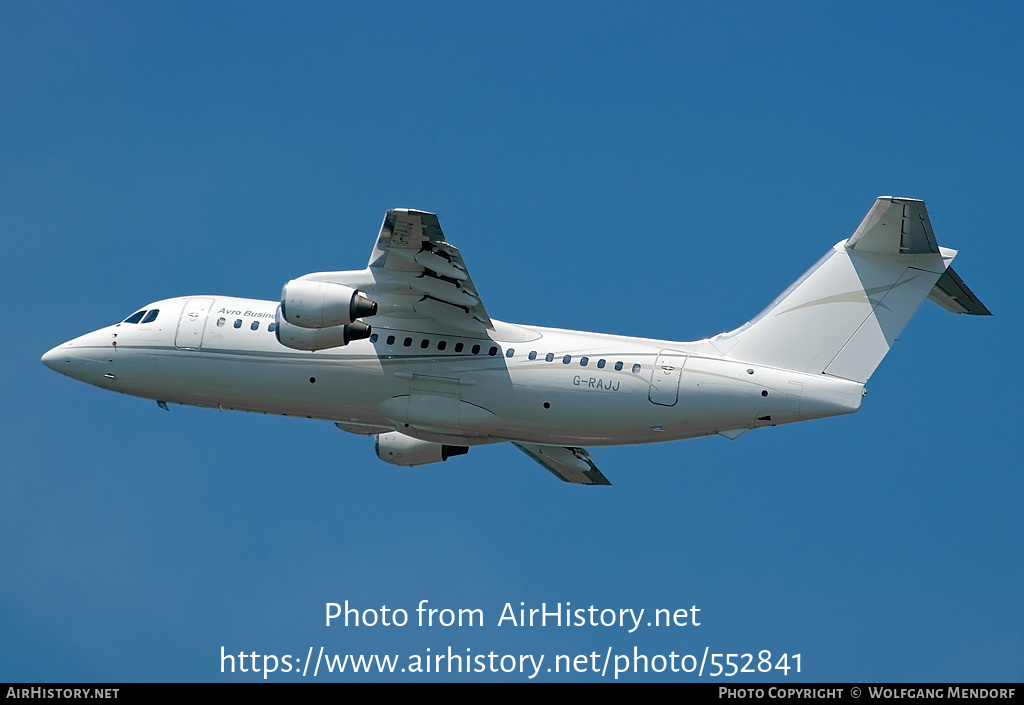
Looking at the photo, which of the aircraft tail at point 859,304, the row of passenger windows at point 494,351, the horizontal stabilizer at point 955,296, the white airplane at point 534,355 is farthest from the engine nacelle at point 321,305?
the horizontal stabilizer at point 955,296

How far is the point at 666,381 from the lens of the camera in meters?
22.1

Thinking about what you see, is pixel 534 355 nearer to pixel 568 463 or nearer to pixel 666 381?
pixel 666 381

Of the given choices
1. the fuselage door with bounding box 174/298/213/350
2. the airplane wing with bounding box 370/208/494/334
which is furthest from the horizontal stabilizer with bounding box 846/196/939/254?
the fuselage door with bounding box 174/298/213/350

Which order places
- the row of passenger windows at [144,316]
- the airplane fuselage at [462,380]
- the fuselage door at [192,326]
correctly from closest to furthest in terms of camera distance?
1. the airplane fuselage at [462,380]
2. the fuselage door at [192,326]
3. the row of passenger windows at [144,316]

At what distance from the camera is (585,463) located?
88.2 feet

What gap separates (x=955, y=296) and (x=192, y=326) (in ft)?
41.2

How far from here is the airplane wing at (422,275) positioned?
2152 centimetres

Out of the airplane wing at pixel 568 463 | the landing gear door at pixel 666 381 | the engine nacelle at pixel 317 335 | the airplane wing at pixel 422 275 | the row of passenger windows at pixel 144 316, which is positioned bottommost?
the landing gear door at pixel 666 381

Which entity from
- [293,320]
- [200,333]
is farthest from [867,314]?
[200,333]

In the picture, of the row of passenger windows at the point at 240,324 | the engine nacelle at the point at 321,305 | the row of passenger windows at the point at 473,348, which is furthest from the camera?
→ the row of passenger windows at the point at 240,324

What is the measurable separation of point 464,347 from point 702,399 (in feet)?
13.0

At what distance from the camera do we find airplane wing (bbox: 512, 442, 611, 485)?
26562mm

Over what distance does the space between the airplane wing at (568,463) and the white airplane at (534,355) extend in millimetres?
2277

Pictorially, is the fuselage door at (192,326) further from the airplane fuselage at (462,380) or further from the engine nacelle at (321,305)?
the engine nacelle at (321,305)
